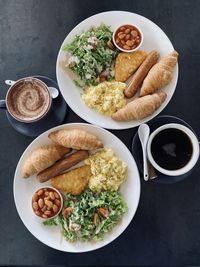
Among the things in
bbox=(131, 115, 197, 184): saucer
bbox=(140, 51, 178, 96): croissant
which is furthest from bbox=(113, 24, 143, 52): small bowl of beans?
bbox=(131, 115, 197, 184): saucer

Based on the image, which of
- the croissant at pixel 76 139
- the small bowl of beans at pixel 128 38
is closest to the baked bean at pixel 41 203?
the croissant at pixel 76 139

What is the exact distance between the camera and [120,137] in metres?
2.02

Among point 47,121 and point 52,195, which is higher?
point 47,121

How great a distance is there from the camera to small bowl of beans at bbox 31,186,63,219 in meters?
1.91

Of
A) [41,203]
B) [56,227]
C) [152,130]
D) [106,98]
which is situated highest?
[106,98]

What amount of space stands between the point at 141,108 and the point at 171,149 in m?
0.18

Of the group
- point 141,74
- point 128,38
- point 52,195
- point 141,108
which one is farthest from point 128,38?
point 52,195

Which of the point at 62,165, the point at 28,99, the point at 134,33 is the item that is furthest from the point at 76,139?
the point at 134,33

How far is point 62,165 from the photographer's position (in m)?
1.95

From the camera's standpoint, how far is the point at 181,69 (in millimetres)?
2055

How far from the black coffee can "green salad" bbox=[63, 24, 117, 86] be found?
32 centimetres

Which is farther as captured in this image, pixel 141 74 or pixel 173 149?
pixel 141 74

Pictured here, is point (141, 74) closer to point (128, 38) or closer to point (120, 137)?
point (128, 38)

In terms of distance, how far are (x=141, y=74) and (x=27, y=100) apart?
432 millimetres
